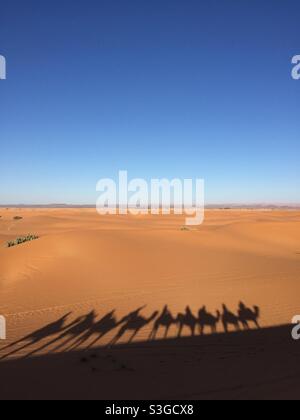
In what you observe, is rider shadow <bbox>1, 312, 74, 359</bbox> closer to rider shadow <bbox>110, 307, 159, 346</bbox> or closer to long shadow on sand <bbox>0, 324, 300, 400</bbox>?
long shadow on sand <bbox>0, 324, 300, 400</bbox>

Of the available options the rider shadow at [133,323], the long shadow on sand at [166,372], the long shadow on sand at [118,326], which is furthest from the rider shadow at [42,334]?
the rider shadow at [133,323]

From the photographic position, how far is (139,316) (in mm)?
8500

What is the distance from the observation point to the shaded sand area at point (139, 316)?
499 cm

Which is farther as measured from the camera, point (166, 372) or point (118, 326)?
point (118, 326)

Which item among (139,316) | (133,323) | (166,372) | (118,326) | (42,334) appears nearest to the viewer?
(166,372)

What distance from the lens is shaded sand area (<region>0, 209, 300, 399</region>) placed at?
4992 millimetres

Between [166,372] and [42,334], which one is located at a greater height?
[166,372]

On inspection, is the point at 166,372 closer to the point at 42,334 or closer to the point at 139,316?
the point at 139,316

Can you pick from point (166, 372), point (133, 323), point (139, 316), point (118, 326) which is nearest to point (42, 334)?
point (118, 326)

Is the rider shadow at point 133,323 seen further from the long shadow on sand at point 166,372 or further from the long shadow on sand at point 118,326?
the long shadow on sand at point 166,372

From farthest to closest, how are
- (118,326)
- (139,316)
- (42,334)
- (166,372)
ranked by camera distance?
(139,316), (118,326), (42,334), (166,372)

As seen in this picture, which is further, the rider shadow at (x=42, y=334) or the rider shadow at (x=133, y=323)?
the rider shadow at (x=133, y=323)

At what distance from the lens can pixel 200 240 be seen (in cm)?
1891
